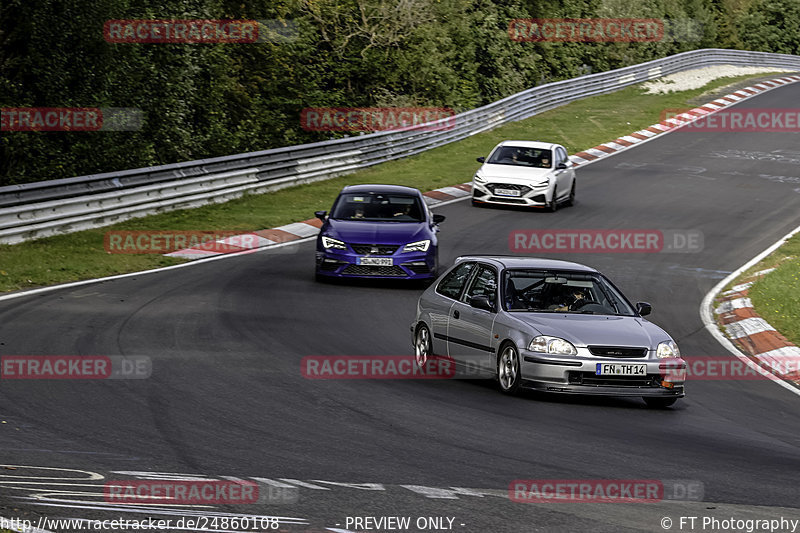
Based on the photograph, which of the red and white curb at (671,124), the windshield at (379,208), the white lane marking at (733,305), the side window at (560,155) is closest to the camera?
the white lane marking at (733,305)

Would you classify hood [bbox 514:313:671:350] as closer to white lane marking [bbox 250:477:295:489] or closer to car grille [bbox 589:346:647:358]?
car grille [bbox 589:346:647:358]

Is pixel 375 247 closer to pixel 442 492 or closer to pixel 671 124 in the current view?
pixel 442 492

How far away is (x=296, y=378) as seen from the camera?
38.6 feet

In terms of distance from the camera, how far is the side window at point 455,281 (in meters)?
13.0

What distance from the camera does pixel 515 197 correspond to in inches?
Answer: 1087

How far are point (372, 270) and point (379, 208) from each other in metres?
1.75

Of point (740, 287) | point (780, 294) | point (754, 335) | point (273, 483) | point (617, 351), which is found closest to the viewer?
point (273, 483)

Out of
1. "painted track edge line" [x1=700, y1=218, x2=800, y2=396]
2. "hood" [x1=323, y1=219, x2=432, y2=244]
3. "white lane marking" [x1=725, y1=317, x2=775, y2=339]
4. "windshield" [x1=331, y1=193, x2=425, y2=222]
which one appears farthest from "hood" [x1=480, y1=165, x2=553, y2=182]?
"white lane marking" [x1=725, y1=317, x2=775, y2=339]

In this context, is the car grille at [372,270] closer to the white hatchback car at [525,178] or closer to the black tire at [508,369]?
the black tire at [508,369]

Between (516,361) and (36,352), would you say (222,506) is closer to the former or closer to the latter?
(516,361)

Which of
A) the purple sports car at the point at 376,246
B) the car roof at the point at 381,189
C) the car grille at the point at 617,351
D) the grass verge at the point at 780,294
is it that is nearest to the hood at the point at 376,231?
the purple sports car at the point at 376,246

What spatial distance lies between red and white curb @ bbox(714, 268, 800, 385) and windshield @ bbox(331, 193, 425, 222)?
206 inches

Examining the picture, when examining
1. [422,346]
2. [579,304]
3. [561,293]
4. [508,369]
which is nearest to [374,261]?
[422,346]

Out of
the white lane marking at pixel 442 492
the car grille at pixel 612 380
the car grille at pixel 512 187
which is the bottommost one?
the car grille at pixel 512 187
